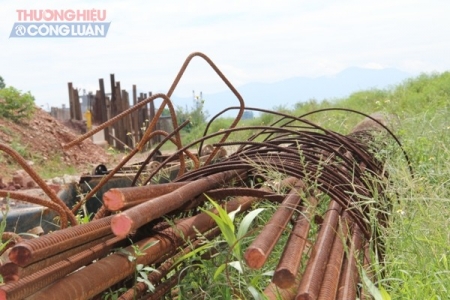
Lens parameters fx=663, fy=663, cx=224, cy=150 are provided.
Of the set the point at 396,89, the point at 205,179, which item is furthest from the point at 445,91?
the point at 205,179

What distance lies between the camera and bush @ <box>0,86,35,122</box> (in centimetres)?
1537

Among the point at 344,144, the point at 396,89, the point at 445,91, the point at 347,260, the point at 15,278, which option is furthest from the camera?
the point at 396,89

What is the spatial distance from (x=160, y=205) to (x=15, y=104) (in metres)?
14.4

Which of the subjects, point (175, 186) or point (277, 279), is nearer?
point (277, 279)

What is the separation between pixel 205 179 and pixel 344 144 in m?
1.14

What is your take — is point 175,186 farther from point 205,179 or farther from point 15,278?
point 15,278

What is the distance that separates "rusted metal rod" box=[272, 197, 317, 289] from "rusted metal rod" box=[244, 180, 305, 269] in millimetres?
41

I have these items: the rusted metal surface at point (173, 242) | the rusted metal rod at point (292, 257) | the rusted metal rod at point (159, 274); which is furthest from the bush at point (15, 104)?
the rusted metal rod at point (292, 257)

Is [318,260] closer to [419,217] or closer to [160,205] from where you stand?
[160,205]

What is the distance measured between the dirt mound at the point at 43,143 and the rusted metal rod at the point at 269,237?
36.9 ft

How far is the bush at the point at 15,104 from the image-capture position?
15.4 metres

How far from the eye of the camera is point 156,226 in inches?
86.7

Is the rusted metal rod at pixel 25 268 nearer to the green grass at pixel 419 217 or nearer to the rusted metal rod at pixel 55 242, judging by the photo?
the rusted metal rod at pixel 55 242

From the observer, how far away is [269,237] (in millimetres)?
1750
